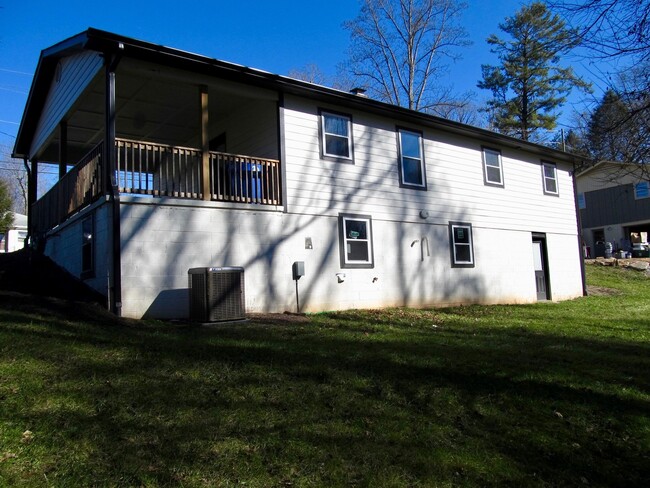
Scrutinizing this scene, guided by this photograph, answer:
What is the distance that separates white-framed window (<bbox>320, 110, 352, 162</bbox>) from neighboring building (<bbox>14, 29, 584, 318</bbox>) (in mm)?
34

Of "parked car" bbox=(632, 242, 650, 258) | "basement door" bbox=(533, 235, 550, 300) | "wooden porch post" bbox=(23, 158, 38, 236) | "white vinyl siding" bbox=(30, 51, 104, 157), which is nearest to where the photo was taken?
"white vinyl siding" bbox=(30, 51, 104, 157)

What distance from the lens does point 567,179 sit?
18422 mm

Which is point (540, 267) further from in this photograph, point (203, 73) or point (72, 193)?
point (72, 193)

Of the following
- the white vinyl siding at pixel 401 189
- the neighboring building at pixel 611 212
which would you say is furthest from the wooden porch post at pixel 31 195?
the neighboring building at pixel 611 212

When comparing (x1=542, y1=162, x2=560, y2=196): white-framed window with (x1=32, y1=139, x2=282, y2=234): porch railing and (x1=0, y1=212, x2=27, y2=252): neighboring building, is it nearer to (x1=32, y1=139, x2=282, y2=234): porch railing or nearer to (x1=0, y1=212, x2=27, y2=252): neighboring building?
(x1=32, y1=139, x2=282, y2=234): porch railing

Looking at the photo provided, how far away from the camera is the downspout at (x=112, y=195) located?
814 cm

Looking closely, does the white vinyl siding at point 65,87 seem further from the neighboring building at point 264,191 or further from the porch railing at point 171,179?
the porch railing at point 171,179

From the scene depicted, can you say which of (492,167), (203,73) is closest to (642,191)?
(492,167)

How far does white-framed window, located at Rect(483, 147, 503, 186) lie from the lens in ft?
49.6

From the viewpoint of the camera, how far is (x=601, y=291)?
18.4m

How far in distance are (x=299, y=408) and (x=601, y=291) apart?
1714 centimetres

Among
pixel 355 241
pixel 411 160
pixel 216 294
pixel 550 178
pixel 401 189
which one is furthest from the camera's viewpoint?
pixel 550 178

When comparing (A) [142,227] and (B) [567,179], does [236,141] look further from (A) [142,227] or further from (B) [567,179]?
(B) [567,179]

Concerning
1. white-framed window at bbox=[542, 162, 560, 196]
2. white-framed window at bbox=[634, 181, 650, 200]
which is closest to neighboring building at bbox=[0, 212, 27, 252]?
white-framed window at bbox=[542, 162, 560, 196]
